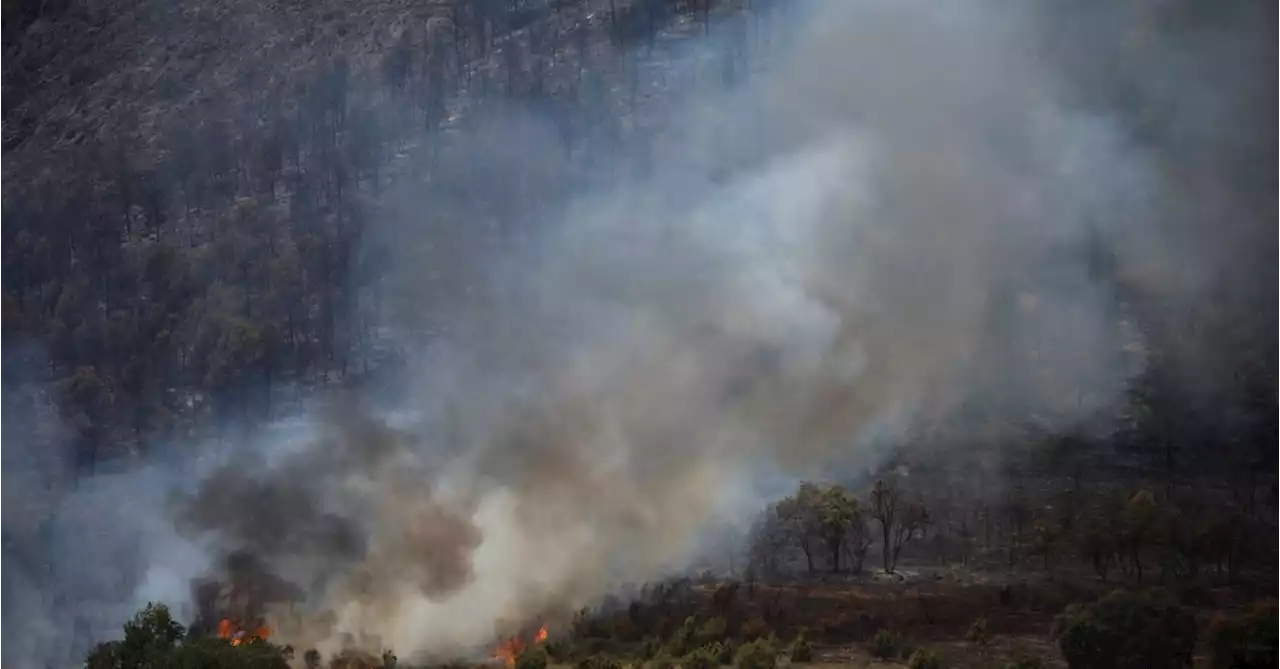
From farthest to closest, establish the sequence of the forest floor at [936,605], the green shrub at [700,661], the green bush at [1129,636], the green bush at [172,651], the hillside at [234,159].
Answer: the hillside at [234,159], the forest floor at [936,605], the green shrub at [700,661], the green bush at [1129,636], the green bush at [172,651]

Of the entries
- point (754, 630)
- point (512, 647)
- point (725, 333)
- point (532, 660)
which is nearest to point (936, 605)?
point (754, 630)

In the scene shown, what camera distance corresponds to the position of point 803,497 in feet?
224

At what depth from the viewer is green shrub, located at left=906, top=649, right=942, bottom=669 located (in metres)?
57.2

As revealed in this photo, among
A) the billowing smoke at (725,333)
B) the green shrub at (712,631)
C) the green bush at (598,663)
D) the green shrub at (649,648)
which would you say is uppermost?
the billowing smoke at (725,333)

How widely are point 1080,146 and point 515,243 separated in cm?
3331

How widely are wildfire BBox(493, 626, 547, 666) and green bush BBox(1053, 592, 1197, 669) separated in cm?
2020

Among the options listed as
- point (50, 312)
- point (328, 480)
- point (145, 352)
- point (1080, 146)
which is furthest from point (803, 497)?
point (50, 312)

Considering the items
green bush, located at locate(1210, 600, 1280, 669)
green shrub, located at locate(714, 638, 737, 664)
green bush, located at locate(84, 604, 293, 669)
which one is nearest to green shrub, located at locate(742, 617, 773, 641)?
green shrub, located at locate(714, 638, 737, 664)

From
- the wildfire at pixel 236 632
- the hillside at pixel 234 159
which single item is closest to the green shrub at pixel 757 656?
the wildfire at pixel 236 632

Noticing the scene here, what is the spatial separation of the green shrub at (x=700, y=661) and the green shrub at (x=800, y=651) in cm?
361

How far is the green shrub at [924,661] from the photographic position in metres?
57.2

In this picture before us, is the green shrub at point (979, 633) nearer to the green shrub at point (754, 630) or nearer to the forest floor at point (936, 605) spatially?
the forest floor at point (936, 605)

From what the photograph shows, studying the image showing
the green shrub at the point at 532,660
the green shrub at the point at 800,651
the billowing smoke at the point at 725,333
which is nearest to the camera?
the green shrub at the point at 532,660

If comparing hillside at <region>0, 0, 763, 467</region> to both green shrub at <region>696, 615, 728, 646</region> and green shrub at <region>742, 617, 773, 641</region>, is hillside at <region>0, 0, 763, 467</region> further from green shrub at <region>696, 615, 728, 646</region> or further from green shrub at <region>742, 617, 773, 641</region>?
green shrub at <region>742, 617, 773, 641</region>
